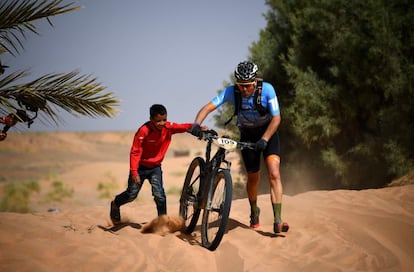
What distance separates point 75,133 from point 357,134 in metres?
82.5

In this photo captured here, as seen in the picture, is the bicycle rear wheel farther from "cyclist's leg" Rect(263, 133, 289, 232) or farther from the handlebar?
"cyclist's leg" Rect(263, 133, 289, 232)

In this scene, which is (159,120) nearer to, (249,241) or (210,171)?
(210,171)

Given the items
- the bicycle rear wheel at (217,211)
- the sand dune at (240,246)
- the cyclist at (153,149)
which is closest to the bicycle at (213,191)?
the bicycle rear wheel at (217,211)

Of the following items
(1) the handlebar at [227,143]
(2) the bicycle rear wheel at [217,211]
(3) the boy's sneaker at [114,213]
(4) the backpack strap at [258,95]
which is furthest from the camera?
(3) the boy's sneaker at [114,213]

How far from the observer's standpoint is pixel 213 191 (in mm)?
5836

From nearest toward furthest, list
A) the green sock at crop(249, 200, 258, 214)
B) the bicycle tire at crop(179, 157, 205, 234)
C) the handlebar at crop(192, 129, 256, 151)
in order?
the handlebar at crop(192, 129, 256, 151) < the bicycle tire at crop(179, 157, 205, 234) < the green sock at crop(249, 200, 258, 214)

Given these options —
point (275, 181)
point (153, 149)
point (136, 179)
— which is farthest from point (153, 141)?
point (275, 181)

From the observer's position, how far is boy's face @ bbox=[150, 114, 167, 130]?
6555 millimetres

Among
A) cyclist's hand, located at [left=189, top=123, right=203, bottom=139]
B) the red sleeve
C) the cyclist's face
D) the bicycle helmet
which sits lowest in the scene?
the red sleeve

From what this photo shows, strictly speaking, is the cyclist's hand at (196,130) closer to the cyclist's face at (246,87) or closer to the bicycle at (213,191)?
the bicycle at (213,191)

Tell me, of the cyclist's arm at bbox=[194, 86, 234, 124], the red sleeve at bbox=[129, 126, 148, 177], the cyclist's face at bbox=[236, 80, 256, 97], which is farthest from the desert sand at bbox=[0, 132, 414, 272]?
the cyclist's face at bbox=[236, 80, 256, 97]

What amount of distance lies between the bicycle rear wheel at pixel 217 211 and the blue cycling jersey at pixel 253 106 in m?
0.92

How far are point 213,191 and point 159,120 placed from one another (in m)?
1.38

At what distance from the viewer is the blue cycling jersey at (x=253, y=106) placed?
6160 millimetres
